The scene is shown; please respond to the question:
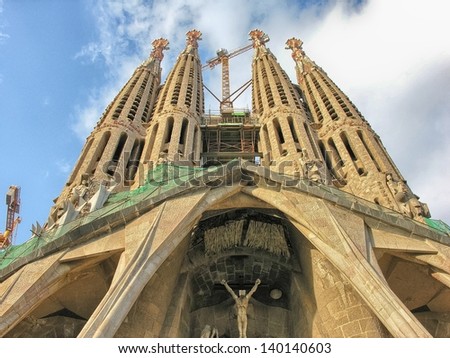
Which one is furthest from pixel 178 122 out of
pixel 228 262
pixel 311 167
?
pixel 228 262

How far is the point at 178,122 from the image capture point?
24.9 metres

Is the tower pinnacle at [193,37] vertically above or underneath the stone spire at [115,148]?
above

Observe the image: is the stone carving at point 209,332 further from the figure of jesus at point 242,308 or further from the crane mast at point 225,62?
the crane mast at point 225,62

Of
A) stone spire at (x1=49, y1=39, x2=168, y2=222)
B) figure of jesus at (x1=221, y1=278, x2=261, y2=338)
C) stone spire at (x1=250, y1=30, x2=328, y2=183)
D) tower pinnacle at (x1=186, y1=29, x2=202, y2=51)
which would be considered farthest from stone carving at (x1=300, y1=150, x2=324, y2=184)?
tower pinnacle at (x1=186, y1=29, x2=202, y2=51)

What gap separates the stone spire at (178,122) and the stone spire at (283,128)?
3573mm

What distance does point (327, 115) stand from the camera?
2670cm

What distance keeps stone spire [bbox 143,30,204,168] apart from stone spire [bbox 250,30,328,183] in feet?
11.7

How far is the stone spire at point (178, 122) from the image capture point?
21.9 m

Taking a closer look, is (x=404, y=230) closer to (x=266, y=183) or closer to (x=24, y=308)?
(x=266, y=183)

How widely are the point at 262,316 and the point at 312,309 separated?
1.57m

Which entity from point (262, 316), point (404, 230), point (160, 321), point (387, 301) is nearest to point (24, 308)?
point (160, 321)

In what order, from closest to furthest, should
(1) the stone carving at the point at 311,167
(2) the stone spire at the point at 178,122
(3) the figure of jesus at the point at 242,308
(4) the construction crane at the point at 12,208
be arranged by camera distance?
1. (3) the figure of jesus at the point at 242,308
2. (1) the stone carving at the point at 311,167
3. (2) the stone spire at the point at 178,122
4. (4) the construction crane at the point at 12,208

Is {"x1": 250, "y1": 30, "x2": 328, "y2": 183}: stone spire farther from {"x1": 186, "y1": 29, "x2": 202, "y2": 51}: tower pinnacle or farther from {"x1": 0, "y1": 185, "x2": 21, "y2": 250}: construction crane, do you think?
{"x1": 0, "y1": 185, "x2": 21, "y2": 250}: construction crane

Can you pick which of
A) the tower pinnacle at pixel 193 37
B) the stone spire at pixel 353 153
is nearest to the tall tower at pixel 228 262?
the stone spire at pixel 353 153
